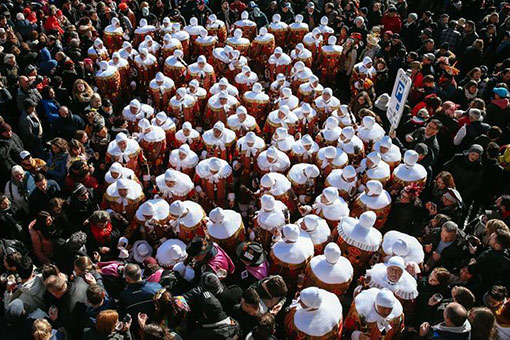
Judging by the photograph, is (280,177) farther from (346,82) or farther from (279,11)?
(279,11)

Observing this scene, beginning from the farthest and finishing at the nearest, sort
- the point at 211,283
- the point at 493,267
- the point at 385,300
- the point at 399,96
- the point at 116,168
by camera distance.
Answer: the point at 399,96 < the point at 116,168 < the point at 493,267 < the point at 211,283 < the point at 385,300

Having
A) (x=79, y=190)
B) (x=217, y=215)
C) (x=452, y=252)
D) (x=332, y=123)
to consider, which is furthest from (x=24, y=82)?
(x=452, y=252)

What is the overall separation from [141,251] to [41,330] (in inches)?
78.5

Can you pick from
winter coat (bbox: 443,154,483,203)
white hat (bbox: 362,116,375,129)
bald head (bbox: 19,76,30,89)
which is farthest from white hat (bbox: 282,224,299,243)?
bald head (bbox: 19,76,30,89)

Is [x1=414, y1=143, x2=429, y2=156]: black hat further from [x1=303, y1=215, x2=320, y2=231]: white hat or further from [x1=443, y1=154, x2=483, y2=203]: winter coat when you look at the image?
[x1=303, y1=215, x2=320, y2=231]: white hat

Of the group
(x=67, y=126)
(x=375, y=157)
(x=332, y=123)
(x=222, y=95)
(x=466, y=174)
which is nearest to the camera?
(x=466, y=174)

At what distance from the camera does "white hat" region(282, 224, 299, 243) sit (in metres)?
5.54

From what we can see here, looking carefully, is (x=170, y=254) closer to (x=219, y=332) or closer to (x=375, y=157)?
(x=219, y=332)

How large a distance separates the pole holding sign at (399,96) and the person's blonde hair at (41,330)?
6439mm

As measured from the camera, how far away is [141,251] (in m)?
6.10

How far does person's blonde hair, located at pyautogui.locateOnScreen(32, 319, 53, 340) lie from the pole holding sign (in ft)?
21.1

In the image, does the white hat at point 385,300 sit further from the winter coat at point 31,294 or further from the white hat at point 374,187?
the winter coat at point 31,294

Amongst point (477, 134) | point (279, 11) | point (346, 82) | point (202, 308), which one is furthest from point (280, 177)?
point (279, 11)

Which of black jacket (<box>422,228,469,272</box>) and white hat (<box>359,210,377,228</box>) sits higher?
white hat (<box>359,210,377,228</box>)
